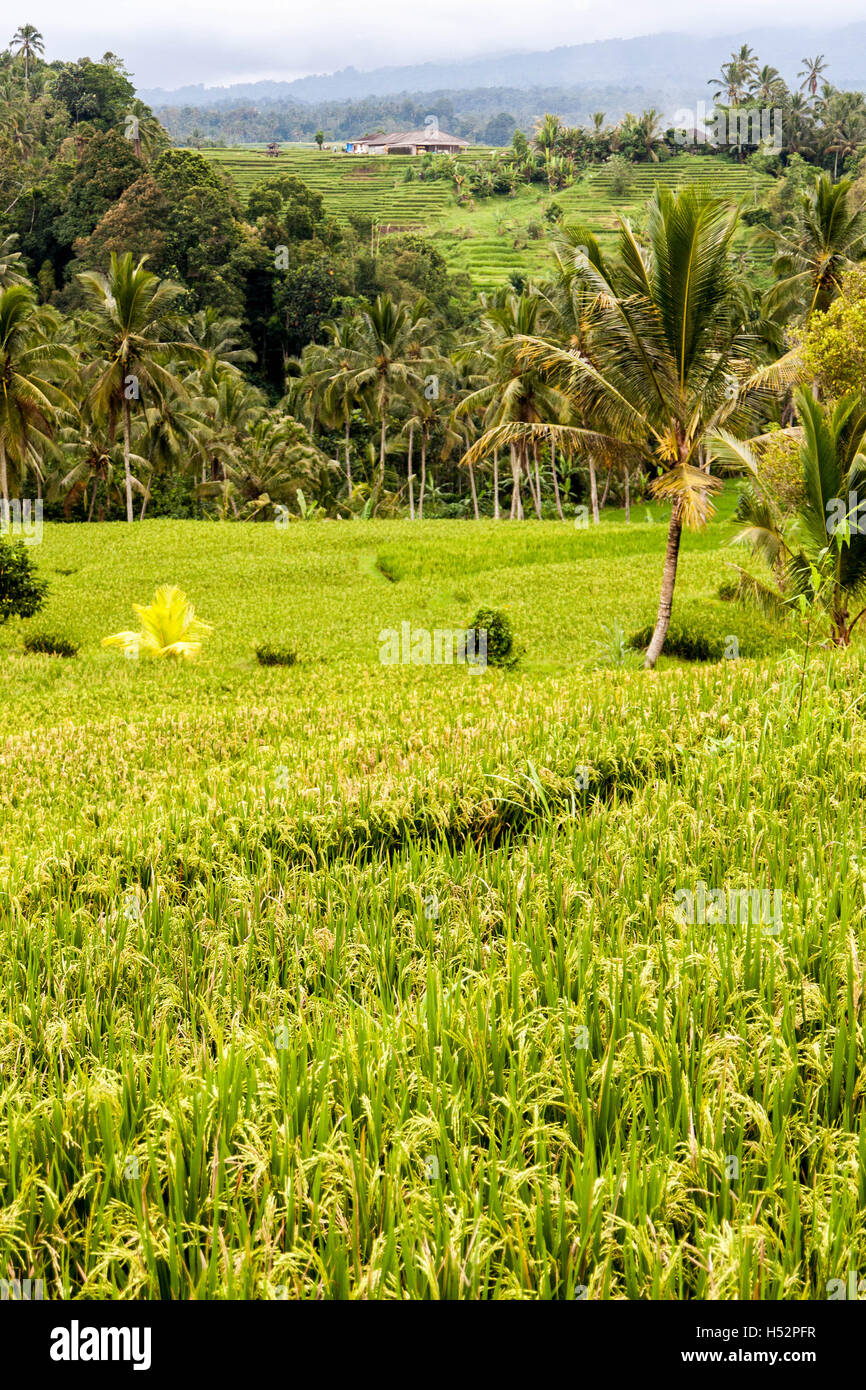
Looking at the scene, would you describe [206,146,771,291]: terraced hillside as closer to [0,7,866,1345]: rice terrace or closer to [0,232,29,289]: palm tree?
[0,232,29,289]: palm tree

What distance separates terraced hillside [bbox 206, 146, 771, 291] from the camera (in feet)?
279

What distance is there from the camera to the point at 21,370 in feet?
91.3

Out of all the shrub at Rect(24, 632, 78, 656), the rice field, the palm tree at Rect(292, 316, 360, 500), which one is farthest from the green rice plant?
the palm tree at Rect(292, 316, 360, 500)

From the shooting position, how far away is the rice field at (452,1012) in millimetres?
2287

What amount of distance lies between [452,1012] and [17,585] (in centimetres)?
1748

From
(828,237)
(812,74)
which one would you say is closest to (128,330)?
(828,237)

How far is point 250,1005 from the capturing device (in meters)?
3.55

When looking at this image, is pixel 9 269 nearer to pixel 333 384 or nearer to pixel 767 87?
pixel 333 384

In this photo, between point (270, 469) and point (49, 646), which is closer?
point (49, 646)

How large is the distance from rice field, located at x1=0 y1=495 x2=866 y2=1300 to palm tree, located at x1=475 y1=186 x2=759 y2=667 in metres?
7.15

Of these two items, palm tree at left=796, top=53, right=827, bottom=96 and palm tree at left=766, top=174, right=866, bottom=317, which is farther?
palm tree at left=796, top=53, right=827, bottom=96

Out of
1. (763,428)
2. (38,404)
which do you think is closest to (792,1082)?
(38,404)

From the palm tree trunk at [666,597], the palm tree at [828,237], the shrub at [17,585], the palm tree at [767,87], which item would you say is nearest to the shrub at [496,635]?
the palm tree trunk at [666,597]

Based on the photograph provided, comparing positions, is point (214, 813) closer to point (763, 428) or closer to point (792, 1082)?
point (792, 1082)
